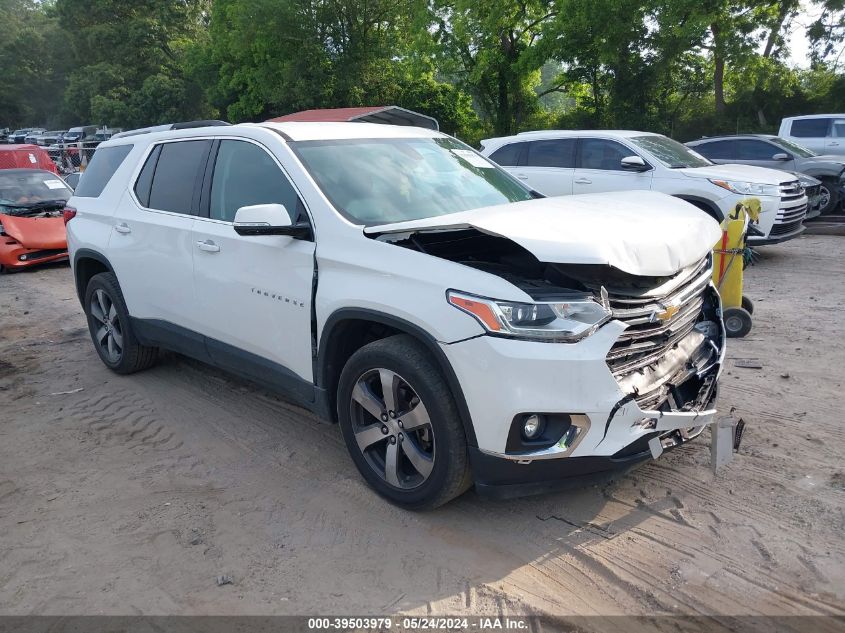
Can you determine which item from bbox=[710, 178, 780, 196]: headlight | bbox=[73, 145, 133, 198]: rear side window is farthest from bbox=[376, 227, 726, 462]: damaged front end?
bbox=[710, 178, 780, 196]: headlight

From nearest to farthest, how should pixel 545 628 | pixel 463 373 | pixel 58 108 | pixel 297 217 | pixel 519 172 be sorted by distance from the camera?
pixel 545 628, pixel 463 373, pixel 297 217, pixel 519 172, pixel 58 108

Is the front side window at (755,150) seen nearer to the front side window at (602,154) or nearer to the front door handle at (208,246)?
the front side window at (602,154)

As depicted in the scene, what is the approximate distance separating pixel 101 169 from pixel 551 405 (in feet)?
15.1

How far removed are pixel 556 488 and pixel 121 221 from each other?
3.89 m

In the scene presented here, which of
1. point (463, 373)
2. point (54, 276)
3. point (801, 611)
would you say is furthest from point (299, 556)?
point (54, 276)

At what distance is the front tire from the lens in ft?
10.6

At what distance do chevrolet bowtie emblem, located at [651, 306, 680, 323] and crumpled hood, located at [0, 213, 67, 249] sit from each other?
416 inches

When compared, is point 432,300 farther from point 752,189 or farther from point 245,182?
point 752,189

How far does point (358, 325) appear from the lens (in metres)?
3.71

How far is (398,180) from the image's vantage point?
420 cm

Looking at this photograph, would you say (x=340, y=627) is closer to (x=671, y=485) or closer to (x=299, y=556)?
(x=299, y=556)

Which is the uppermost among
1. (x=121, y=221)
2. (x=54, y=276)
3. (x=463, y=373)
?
(x=121, y=221)

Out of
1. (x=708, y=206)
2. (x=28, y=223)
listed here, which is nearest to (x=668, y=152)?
(x=708, y=206)

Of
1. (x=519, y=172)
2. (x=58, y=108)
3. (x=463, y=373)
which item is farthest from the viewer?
(x=58, y=108)
